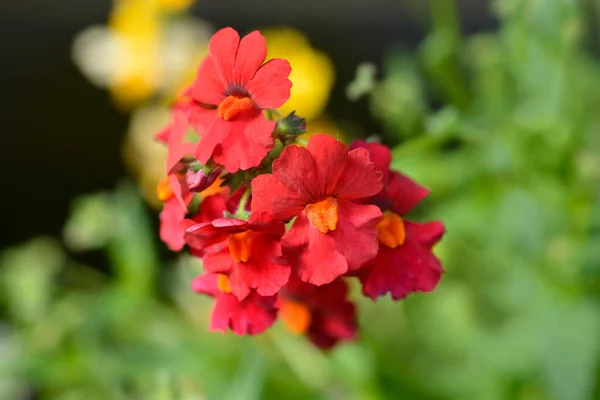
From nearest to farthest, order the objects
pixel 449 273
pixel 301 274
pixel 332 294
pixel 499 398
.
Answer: pixel 301 274 → pixel 332 294 → pixel 499 398 → pixel 449 273

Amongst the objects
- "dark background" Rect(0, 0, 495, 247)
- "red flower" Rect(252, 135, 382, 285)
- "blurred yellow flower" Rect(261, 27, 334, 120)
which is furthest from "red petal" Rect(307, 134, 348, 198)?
"dark background" Rect(0, 0, 495, 247)

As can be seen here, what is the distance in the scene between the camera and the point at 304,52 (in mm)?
1060

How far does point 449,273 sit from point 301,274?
19.2 inches

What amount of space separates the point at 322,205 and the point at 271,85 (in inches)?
2.7

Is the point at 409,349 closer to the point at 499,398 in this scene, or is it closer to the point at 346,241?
the point at 499,398

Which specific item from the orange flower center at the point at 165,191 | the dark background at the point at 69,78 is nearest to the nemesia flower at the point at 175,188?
the orange flower center at the point at 165,191

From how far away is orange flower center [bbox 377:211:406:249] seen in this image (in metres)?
0.40

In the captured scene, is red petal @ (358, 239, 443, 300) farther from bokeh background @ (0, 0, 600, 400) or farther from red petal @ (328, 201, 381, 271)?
bokeh background @ (0, 0, 600, 400)

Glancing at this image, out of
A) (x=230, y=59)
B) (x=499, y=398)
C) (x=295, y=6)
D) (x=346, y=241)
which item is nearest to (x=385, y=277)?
(x=346, y=241)

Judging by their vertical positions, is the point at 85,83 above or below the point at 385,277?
below

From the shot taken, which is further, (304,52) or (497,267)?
(304,52)

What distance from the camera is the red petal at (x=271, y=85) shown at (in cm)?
36

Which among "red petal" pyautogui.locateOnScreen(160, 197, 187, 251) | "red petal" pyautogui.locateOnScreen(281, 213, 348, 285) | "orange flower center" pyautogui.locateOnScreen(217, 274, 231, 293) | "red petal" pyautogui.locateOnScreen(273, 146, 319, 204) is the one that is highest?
"red petal" pyautogui.locateOnScreen(273, 146, 319, 204)

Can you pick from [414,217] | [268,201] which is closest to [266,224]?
[268,201]
